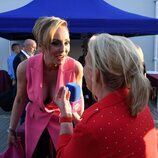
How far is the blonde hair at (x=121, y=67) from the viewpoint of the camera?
133 centimetres

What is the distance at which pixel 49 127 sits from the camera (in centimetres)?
208

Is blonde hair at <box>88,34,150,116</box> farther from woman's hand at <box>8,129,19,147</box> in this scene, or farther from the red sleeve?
woman's hand at <box>8,129,19,147</box>

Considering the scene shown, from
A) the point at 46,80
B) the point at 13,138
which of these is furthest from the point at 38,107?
the point at 13,138

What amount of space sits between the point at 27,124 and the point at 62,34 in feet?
1.91

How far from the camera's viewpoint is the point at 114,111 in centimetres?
132

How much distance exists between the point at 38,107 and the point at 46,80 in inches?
6.9

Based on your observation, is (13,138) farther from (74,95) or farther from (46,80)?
(74,95)

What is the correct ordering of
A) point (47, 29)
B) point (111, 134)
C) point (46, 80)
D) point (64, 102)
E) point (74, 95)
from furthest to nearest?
1. point (46, 80)
2. point (47, 29)
3. point (74, 95)
4. point (64, 102)
5. point (111, 134)

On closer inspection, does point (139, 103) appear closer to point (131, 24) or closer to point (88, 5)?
point (131, 24)

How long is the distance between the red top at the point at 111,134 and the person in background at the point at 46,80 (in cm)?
70

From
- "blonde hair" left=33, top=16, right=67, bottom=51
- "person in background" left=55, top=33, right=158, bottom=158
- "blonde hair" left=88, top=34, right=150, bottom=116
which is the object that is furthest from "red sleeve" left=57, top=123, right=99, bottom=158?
"blonde hair" left=33, top=16, right=67, bottom=51

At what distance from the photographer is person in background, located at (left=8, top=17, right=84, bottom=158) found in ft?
6.73

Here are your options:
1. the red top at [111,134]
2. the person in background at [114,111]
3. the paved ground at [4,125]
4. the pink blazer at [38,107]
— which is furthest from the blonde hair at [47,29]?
the paved ground at [4,125]

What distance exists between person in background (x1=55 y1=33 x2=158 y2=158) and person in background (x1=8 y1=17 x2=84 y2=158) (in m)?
0.65
